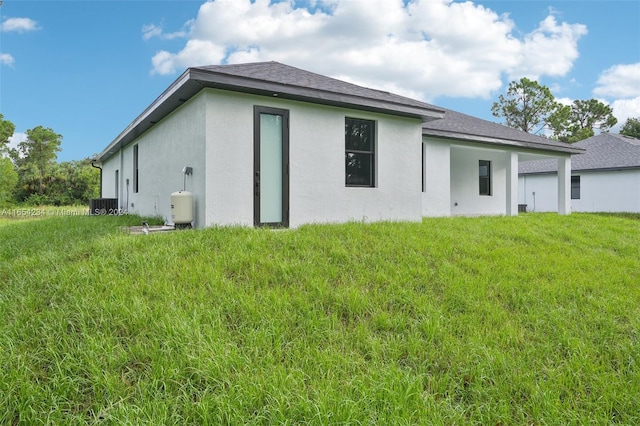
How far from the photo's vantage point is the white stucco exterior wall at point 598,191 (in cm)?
1659

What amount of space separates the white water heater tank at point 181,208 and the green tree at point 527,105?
34271 millimetres

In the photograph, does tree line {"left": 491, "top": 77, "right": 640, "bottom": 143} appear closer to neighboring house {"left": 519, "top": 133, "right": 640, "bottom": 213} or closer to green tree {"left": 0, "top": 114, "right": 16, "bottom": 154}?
neighboring house {"left": 519, "top": 133, "right": 640, "bottom": 213}

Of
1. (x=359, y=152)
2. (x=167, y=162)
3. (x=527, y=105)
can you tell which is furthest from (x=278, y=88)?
(x=527, y=105)

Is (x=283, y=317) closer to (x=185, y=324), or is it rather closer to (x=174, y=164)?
(x=185, y=324)

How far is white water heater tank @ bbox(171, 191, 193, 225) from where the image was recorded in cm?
644

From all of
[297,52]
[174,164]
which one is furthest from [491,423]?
[297,52]

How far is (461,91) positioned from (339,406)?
958 inches

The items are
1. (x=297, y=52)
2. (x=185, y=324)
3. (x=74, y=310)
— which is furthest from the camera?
(x=297, y=52)

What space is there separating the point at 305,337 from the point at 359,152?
215 inches

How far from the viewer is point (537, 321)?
3.51m

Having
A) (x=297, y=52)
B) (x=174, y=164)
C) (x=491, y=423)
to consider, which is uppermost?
(x=297, y=52)

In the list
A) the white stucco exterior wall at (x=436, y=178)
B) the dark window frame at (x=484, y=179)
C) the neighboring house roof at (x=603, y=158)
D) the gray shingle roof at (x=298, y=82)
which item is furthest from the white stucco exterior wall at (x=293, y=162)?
the neighboring house roof at (x=603, y=158)

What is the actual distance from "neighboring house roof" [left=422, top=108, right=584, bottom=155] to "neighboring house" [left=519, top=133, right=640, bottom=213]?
5.16 m

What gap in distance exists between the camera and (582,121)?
121 ft
